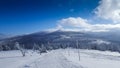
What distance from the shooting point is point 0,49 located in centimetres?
14725

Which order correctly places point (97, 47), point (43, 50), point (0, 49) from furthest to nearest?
point (97, 47)
point (0, 49)
point (43, 50)

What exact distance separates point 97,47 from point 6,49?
74500 millimetres

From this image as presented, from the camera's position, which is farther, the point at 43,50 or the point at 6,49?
the point at 6,49

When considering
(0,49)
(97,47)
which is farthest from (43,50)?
(97,47)

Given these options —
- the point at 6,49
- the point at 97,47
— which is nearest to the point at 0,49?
the point at 6,49

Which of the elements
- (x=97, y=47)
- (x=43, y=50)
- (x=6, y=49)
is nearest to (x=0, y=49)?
(x=6, y=49)

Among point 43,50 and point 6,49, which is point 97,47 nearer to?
point 43,50

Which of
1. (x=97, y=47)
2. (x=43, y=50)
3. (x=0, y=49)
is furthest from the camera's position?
(x=97, y=47)

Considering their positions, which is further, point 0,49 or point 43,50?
point 0,49

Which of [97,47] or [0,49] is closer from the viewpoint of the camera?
[0,49]

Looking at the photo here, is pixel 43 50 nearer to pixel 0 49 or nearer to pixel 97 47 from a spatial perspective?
pixel 0 49

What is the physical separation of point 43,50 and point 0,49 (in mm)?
52657

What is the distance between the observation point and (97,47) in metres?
157

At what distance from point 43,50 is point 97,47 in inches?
2473
